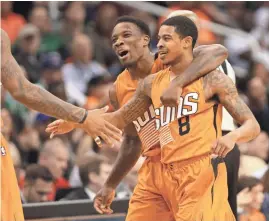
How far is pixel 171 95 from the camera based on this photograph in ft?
23.2

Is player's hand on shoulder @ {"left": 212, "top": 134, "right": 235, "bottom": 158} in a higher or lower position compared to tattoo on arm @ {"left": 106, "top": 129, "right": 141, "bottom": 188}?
higher

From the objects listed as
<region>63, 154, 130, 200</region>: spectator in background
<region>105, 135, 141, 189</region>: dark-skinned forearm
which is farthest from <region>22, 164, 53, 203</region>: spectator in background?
<region>105, 135, 141, 189</region>: dark-skinned forearm

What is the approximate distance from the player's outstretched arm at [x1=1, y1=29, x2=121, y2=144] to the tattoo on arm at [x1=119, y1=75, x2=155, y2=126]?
0.38 meters

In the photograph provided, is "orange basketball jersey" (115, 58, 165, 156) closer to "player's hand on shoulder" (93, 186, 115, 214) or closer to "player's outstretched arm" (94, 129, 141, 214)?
"player's outstretched arm" (94, 129, 141, 214)

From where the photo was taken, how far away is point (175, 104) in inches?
280

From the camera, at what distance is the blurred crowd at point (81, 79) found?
32.7ft

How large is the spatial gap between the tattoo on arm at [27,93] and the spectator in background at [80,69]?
5774 millimetres

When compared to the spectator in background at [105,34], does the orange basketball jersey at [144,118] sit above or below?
above

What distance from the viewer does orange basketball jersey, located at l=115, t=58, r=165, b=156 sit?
24.7ft

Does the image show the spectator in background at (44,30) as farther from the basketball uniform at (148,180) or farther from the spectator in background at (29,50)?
the basketball uniform at (148,180)

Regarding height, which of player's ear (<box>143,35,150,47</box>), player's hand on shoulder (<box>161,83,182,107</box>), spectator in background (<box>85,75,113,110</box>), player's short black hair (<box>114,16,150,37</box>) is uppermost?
player's short black hair (<box>114,16,150,37</box>)

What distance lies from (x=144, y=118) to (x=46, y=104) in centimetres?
106

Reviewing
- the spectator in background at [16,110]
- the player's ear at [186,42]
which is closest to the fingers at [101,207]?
the player's ear at [186,42]

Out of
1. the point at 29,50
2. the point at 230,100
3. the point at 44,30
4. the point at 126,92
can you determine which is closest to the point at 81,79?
the point at 29,50
